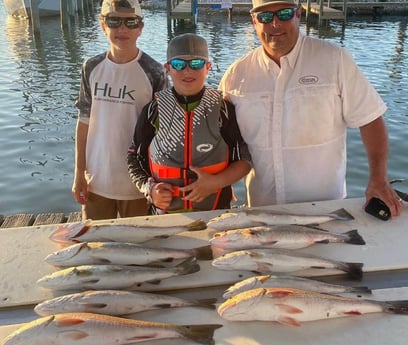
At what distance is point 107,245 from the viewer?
7.72 feet

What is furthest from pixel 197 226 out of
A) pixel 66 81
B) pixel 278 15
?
pixel 66 81

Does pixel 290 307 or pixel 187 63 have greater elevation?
pixel 187 63

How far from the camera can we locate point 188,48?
2.87m

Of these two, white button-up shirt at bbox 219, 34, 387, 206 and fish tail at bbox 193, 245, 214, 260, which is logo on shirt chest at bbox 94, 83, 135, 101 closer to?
white button-up shirt at bbox 219, 34, 387, 206

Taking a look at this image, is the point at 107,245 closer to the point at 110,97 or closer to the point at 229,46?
the point at 110,97

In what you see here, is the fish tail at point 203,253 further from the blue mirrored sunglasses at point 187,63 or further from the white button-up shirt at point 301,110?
the blue mirrored sunglasses at point 187,63

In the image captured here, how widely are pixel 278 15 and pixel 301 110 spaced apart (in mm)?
618

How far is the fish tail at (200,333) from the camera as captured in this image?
1.84m

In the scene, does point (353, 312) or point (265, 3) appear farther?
point (265, 3)

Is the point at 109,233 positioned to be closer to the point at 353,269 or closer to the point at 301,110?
the point at 353,269

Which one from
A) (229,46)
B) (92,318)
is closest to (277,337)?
(92,318)

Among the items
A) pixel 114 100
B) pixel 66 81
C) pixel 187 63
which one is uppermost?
pixel 187 63

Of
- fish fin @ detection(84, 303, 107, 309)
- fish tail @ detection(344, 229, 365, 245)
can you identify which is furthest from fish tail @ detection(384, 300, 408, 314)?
fish fin @ detection(84, 303, 107, 309)

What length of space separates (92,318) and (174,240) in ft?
2.70
